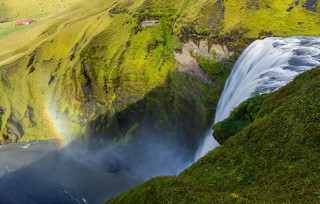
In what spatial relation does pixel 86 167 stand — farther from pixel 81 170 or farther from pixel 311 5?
pixel 311 5

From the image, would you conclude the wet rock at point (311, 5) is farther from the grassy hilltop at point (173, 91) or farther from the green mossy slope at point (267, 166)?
the green mossy slope at point (267, 166)

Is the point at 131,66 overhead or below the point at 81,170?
overhead

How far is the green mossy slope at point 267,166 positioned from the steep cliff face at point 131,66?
1644 centimetres

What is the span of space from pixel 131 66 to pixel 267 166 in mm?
32336

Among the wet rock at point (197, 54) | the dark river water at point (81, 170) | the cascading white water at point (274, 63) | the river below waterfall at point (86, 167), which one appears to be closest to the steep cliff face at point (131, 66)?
the wet rock at point (197, 54)

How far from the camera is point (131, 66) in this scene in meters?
36.2

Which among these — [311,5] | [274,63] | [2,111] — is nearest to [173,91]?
[274,63]

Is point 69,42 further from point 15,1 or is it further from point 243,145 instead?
point 15,1

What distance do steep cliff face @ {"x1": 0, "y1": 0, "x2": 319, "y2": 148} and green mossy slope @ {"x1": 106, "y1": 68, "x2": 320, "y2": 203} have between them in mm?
16437

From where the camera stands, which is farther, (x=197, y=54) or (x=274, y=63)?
(x=197, y=54)

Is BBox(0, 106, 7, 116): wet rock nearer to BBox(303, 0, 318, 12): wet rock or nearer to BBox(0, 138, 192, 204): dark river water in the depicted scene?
BBox(0, 138, 192, 204): dark river water

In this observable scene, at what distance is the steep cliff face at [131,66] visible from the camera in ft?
80.4

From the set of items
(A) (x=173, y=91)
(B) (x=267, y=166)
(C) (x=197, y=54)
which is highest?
(B) (x=267, y=166)

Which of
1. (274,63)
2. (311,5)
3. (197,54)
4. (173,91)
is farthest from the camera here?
(173,91)
